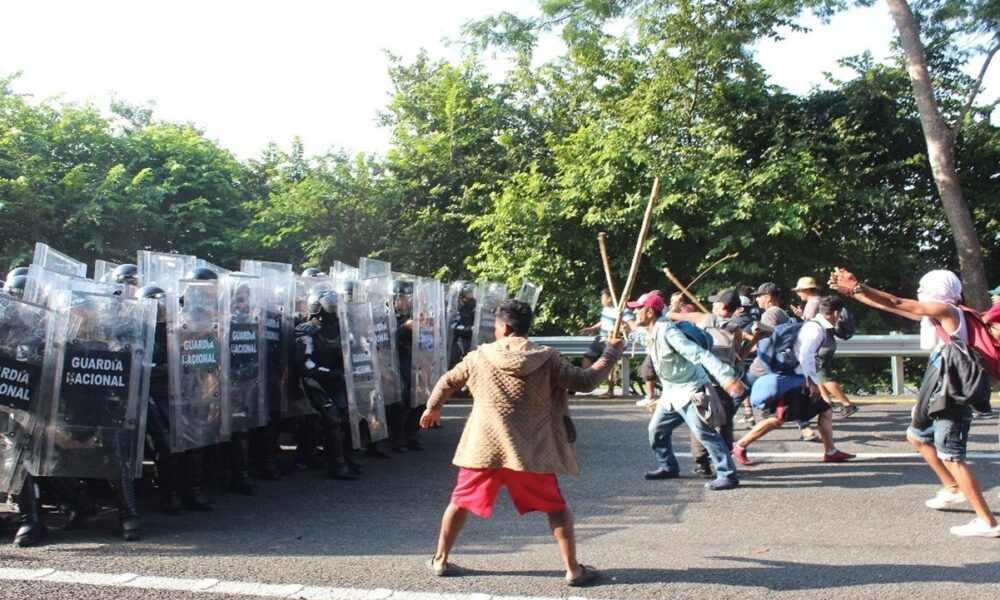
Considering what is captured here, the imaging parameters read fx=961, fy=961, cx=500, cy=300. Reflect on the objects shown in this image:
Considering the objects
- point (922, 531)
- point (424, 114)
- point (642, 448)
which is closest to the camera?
point (922, 531)

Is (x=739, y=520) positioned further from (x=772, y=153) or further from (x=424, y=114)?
(x=424, y=114)

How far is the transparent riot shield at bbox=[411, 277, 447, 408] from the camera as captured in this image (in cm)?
946

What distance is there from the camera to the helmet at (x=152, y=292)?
6836 mm

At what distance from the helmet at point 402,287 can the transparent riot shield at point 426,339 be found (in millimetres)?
86

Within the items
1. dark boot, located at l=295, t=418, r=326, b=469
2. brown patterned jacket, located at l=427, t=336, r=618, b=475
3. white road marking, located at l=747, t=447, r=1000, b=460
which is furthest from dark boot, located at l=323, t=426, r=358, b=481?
white road marking, located at l=747, t=447, r=1000, b=460

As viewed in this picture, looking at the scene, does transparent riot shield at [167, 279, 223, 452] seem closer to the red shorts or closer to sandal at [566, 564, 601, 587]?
the red shorts

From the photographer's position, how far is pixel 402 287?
32.1 feet

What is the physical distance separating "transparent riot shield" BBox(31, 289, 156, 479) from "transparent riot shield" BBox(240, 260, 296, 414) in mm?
1860

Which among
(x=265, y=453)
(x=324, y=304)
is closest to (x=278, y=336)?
(x=324, y=304)

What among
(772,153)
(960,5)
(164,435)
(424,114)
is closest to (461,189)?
(424,114)

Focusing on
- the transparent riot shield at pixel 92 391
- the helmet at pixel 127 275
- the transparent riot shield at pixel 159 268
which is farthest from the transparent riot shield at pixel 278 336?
the transparent riot shield at pixel 92 391

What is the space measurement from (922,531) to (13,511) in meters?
6.07

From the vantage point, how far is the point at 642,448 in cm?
934

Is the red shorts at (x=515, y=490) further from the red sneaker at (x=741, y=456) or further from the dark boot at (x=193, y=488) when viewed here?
the red sneaker at (x=741, y=456)
